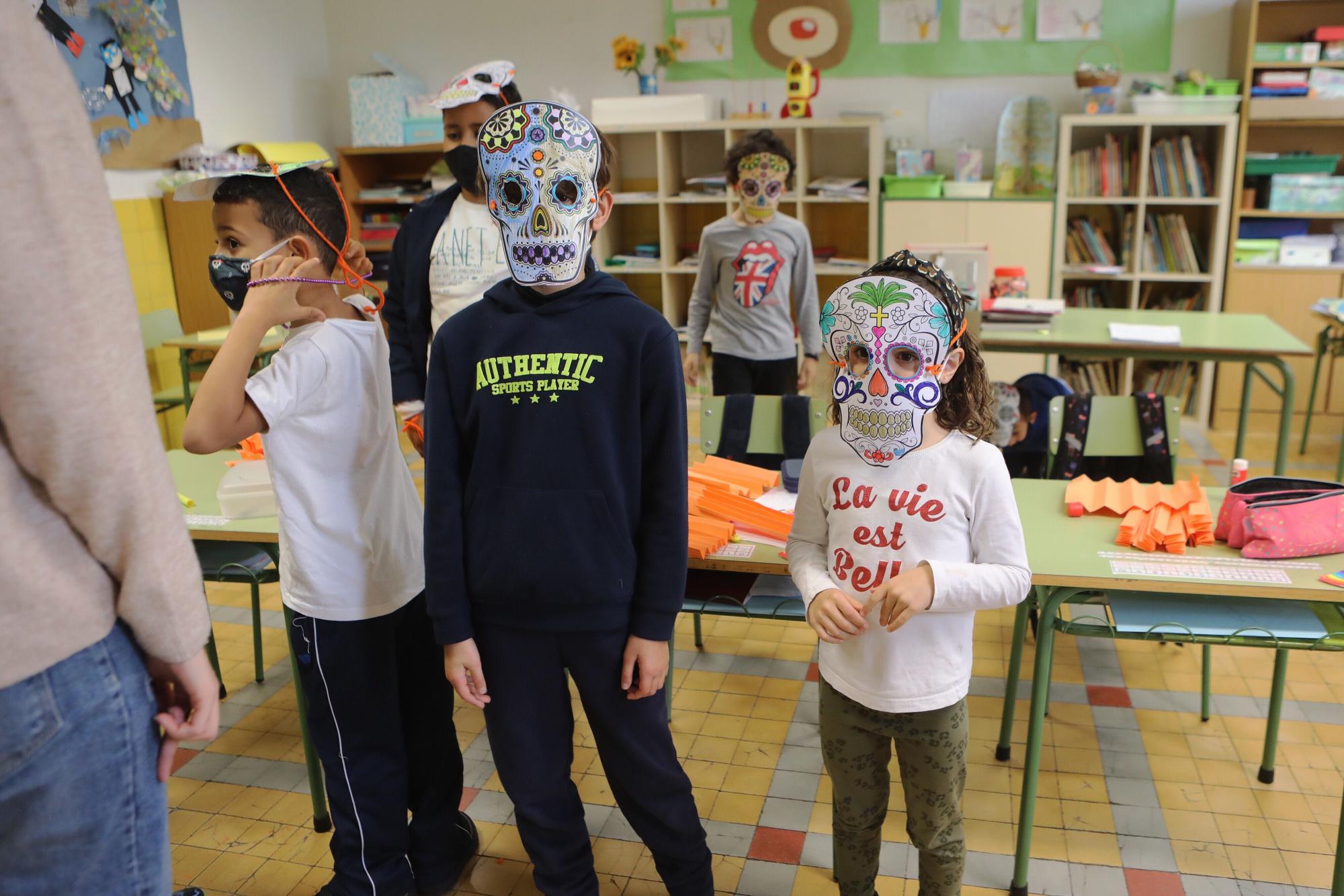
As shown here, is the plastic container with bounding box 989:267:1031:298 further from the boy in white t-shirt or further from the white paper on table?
the boy in white t-shirt

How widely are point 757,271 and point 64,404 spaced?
9.06 ft

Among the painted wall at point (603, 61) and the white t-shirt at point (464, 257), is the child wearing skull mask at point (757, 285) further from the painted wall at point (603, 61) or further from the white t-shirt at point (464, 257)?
the painted wall at point (603, 61)

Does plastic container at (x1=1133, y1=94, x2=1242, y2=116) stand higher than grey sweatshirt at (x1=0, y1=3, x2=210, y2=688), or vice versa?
plastic container at (x1=1133, y1=94, x2=1242, y2=116)

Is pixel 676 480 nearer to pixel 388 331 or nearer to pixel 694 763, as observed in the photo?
pixel 694 763

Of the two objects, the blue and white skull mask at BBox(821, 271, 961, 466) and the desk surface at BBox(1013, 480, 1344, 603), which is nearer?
the blue and white skull mask at BBox(821, 271, 961, 466)

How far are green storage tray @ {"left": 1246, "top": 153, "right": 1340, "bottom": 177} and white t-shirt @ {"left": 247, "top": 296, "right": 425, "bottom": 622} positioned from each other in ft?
15.7

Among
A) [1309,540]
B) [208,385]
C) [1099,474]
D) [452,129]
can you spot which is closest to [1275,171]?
[1099,474]

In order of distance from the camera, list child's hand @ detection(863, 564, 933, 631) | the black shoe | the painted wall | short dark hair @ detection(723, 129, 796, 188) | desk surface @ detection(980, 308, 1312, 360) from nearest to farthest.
A: child's hand @ detection(863, 564, 933, 631) → the black shoe → short dark hair @ detection(723, 129, 796, 188) → desk surface @ detection(980, 308, 1312, 360) → the painted wall

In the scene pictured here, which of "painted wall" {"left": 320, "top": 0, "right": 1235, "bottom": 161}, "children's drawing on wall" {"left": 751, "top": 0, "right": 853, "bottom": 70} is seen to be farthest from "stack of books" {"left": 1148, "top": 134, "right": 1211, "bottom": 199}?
"children's drawing on wall" {"left": 751, "top": 0, "right": 853, "bottom": 70}

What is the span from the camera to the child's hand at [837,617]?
4.85ft

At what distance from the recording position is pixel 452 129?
2434mm

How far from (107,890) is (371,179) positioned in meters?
5.77

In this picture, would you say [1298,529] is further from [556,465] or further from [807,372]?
[807,372]

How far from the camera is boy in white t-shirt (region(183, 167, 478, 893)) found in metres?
1.60
